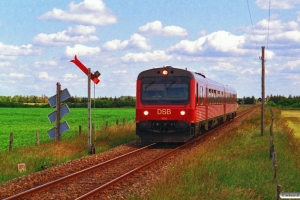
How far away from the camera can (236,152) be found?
1714cm

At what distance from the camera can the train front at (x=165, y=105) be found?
20156 millimetres

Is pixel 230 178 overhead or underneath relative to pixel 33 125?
overhead

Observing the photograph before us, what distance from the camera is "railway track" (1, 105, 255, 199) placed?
34.8 feet

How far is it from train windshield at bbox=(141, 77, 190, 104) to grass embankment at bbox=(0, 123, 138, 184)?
9.30ft

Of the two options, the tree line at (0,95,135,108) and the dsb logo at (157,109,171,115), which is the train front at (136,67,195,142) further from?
the tree line at (0,95,135,108)

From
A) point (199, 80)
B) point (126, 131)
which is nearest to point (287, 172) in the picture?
point (199, 80)

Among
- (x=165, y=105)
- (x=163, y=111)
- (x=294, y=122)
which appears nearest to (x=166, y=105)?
(x=165, y=105)

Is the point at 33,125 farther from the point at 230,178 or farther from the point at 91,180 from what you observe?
the point at 230,178

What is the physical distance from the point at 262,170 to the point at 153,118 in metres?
8.12

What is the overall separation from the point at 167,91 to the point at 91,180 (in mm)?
8491

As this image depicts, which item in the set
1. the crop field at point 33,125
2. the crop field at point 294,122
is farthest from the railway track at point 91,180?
the crop field at point 294,122

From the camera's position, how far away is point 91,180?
41.2 feet

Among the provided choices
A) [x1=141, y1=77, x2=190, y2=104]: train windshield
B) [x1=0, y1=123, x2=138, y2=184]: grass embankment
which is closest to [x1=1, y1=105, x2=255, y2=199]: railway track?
[x1=0, y1=123, x2=138, y2=184]: grass embankment

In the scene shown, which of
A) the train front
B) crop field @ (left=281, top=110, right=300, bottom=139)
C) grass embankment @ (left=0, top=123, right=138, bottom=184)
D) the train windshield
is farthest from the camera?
crop field @ (left=281, top=110, right=300, bottom=139)
